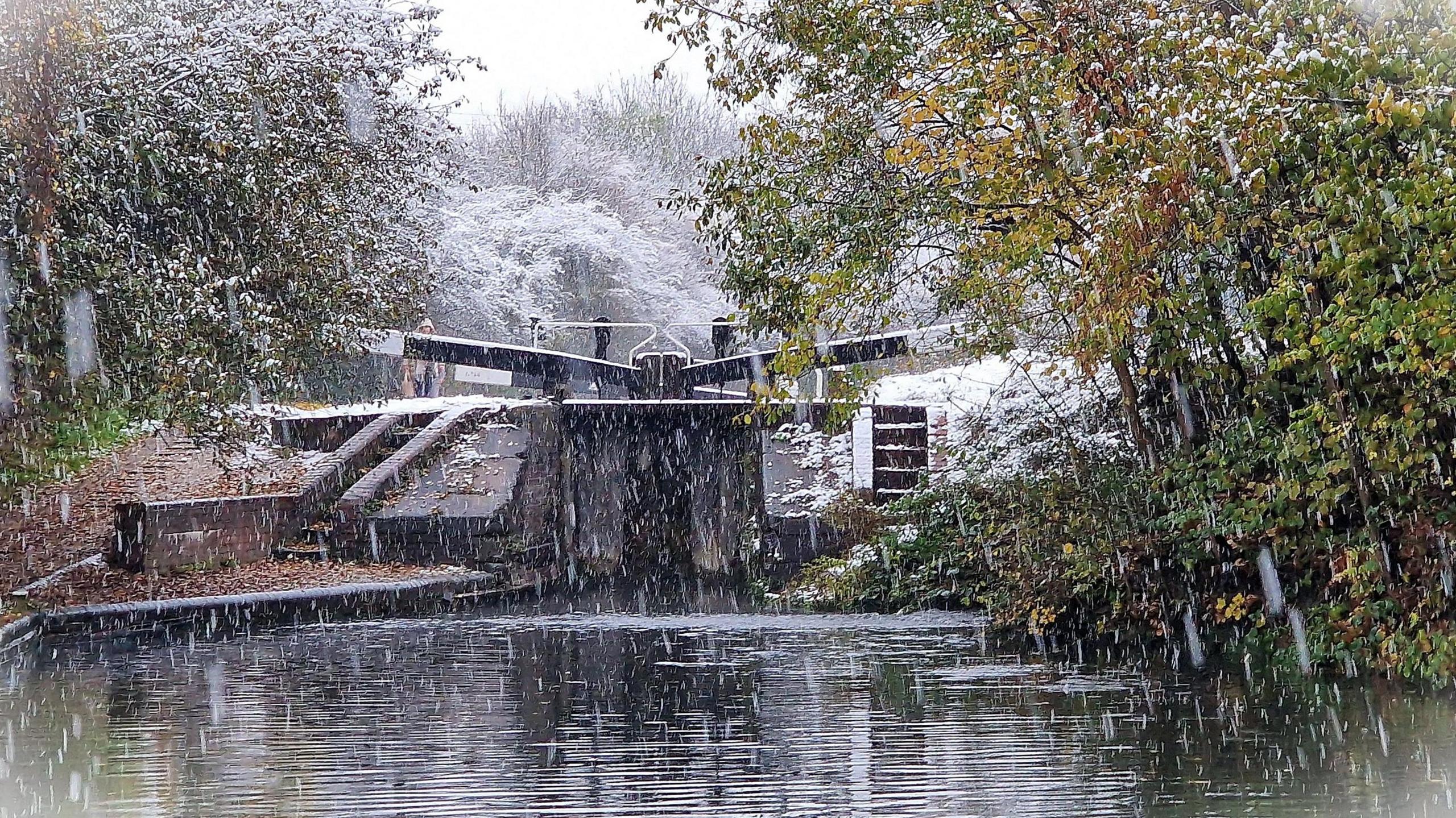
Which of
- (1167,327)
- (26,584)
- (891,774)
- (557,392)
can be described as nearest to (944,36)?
(1167,327)

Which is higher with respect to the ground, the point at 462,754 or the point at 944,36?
the point at 944,36

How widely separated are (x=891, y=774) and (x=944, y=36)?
5286mm

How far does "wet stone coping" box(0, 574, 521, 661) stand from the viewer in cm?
1188

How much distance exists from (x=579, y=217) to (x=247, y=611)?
30221 mm

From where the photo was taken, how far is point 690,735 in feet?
27.2

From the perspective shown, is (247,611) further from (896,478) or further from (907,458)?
(907,458)

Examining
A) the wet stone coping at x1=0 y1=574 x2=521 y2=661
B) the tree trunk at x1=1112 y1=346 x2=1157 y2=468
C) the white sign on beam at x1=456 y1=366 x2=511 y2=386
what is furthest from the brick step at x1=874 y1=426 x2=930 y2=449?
the white sign on beam at x1=456 y1=366 x2=511 y2=386

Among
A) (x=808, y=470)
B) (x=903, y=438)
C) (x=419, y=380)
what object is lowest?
(x=808, y=470)

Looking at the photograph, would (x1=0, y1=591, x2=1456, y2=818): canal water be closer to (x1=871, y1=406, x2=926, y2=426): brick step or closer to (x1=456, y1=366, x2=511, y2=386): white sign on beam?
(x1=871, y1=406, x2=926, y2=426): brick step

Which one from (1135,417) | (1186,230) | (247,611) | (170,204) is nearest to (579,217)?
(247,611)

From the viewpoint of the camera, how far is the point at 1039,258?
32.7ft

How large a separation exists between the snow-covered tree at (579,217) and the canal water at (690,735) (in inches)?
825

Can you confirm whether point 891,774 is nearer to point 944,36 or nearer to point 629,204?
point 944,36

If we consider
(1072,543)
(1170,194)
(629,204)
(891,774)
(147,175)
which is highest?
(629,204)
